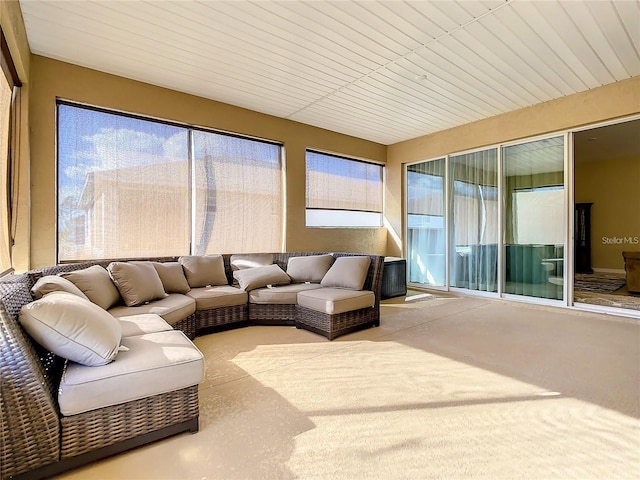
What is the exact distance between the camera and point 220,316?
3600 millimetres

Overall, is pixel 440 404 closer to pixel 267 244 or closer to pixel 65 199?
pixel 267 244

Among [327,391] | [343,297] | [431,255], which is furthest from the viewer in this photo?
[431,255]

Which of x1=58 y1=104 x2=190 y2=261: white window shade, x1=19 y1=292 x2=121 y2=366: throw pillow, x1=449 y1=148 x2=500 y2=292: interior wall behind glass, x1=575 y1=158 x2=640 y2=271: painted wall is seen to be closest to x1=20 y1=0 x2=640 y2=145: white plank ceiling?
x1=58 y1=104 x2=190 y2=261: white window shade

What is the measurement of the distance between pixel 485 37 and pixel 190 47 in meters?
2.85

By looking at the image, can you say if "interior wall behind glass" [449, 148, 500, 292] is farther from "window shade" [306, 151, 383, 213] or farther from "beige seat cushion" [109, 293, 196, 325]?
"beige seat cushion" [109, 293, 196, 325]

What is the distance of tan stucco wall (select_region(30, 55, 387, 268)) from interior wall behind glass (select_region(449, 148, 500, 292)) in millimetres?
1712

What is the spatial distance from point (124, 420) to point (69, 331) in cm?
51

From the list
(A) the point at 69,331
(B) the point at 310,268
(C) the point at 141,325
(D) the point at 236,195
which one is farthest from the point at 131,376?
(D) the point at 236,195

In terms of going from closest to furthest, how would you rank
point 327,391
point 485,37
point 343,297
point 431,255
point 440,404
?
1. point 440,404
2. point 327,391
3. point 485,37
4. point 343,297
5. point 431,255

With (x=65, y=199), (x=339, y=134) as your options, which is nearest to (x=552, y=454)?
(x=65, y=199)

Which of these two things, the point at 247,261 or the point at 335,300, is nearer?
the point at 335,300

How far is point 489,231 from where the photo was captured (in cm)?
540

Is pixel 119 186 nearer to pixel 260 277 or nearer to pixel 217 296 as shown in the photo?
pixel 217 296

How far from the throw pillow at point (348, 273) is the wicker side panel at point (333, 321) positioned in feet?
1.10
